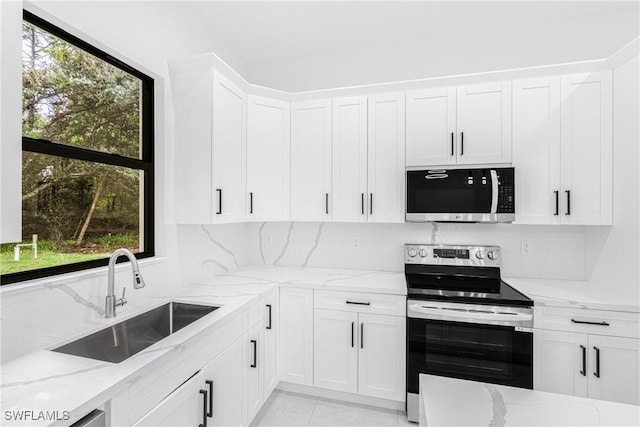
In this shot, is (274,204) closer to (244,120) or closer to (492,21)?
(244,120)

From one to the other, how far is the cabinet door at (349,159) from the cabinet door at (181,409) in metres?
1.61

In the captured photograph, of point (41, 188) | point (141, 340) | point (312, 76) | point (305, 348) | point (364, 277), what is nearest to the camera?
point (41, 188)

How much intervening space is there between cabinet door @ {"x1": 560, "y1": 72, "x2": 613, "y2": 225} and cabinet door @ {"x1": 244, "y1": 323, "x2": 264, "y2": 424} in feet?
7.51

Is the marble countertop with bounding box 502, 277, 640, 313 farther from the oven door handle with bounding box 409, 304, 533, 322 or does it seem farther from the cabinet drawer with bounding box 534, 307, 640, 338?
the oven door handle with bounding box 409, 304, 533, 322

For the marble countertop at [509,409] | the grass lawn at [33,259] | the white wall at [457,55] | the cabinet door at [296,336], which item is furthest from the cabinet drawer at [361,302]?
the white wall at [457,55]

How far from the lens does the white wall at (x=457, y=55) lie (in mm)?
2463

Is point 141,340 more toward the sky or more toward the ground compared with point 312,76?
more toward the ground

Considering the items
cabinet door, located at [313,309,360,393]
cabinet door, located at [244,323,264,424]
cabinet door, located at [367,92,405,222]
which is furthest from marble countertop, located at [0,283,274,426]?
cabinet door, located at [367,92,405,222]

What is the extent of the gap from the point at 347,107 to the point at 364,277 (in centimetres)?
142

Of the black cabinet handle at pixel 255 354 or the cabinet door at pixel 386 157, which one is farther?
the cabinet door at pixel 386 157

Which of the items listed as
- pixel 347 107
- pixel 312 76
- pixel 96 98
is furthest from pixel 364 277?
pixel 96 98

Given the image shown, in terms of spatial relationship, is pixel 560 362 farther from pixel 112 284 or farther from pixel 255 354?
pixel 112 284

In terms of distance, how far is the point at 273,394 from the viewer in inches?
97.8

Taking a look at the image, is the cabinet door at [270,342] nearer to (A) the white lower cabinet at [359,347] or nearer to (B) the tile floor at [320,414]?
(B) the tile floor at [320,414]
